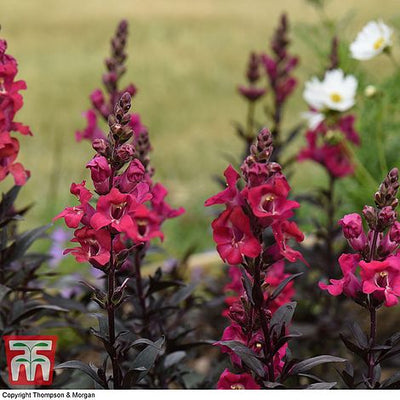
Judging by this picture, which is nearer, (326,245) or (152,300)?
(152,300)

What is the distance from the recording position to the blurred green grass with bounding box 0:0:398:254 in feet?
10.8

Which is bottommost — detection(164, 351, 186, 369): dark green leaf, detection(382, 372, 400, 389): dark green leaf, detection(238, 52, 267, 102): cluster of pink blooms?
detection(164, 351, 186, 369): dark green leaf

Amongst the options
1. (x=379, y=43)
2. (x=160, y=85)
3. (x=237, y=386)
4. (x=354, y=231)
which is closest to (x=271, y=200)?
(x=354, y=231)

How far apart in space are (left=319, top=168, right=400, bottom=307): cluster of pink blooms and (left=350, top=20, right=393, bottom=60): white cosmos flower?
81 centimetres

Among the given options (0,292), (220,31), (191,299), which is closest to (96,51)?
(220,31)

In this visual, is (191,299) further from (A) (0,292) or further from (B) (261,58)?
(B) (261,58)

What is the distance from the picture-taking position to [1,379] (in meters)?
1.19

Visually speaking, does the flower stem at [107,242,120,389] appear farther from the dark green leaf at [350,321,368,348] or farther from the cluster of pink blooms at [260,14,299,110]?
the cluster of pink blooms at [260,14,299,110]

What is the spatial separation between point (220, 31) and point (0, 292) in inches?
124

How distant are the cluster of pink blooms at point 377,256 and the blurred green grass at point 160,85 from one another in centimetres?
217

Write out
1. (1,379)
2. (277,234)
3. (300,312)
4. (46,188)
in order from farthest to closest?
(46,188), (300,312), (1,379), (277,234)

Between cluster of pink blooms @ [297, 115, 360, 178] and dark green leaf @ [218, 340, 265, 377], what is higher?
cluster of pink blooms @ [297, 115, 360, 178]

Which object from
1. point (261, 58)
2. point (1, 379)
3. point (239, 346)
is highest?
point (261, 58)

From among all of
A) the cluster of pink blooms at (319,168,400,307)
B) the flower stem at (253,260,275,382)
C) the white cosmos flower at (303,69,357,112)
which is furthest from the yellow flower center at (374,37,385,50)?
the flower stem at (253,260,275,382)
